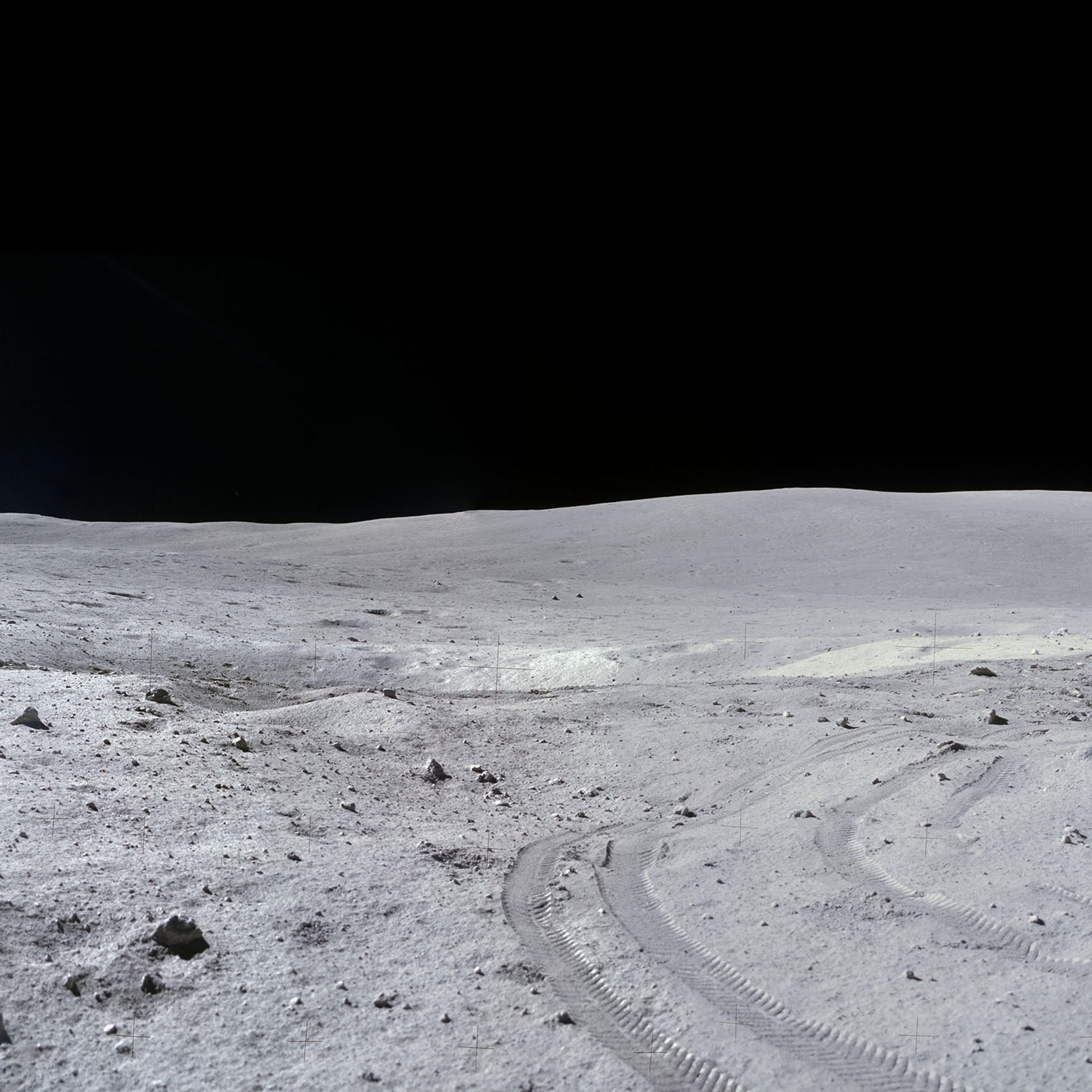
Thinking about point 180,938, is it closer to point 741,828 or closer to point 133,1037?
point 133,1037

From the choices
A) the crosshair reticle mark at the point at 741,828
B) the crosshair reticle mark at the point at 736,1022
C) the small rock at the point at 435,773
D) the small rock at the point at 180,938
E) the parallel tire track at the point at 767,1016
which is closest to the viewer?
the parallel tire track at the point at 767,1016

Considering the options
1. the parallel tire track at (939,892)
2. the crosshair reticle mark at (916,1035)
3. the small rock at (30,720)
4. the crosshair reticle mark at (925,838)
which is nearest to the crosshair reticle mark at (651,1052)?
the crosshair reticle mark at (916,1035)

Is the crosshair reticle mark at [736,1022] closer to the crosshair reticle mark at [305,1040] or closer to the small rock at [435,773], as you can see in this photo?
the crosshair reticle mark at [305,1040]

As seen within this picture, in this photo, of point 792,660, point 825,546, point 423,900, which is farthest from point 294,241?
point 423,900

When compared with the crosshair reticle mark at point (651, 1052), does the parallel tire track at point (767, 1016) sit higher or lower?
higher

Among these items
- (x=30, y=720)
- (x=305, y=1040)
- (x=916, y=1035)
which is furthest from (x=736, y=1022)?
(x=30, y=720)

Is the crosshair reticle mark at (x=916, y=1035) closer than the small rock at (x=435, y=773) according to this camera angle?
Yes

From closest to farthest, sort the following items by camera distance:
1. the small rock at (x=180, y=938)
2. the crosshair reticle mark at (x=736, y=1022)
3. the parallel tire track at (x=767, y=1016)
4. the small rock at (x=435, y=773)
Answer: the parallel tire track at (x=767, y=1016), the crosshair reticle mark at (x=736, y=1022), the small rock at (x=180, y=938), the small rock at (x=435, y=773)
